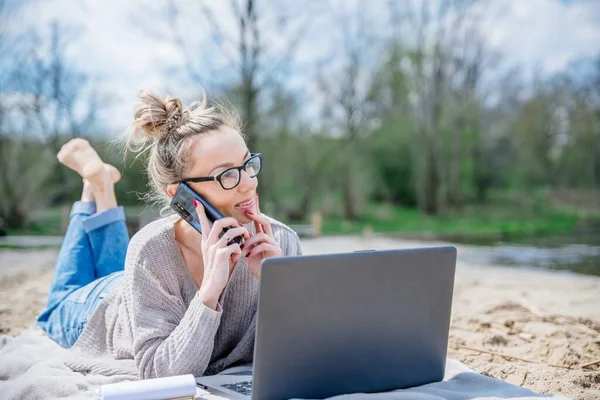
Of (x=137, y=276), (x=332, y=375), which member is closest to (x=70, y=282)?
(x=137, y=276)

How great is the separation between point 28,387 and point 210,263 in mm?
815

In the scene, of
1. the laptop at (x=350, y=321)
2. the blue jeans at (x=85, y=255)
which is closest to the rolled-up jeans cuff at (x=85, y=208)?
the blue jeans at (x=85, y=255)

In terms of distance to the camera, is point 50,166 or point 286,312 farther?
point 50,166

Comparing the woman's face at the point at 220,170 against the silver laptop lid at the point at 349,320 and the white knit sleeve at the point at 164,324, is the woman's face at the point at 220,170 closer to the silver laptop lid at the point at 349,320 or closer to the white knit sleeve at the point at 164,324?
the white knit sleeve at the point at 164,324

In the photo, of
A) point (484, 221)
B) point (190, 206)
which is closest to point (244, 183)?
point (190, 206)

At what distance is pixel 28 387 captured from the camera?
2223 millimetres

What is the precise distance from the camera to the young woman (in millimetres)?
2002

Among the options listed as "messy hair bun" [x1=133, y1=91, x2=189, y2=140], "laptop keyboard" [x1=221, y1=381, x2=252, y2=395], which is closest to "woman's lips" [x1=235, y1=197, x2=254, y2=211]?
"messy hair bun" [x1=133, y1=91, x2=189, y2=140]

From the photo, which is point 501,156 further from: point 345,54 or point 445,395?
point 445,395

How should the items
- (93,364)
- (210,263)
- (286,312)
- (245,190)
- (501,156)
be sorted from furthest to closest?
(501,156) < (93,364) < (245,190) < (210,263) < (286,312)

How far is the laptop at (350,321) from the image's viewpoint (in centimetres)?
161

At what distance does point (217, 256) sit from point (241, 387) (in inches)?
16.6

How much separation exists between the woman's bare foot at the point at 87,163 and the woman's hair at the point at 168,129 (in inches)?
41.3

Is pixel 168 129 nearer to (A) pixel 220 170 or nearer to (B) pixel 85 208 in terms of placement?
(A) pixel 220 170
